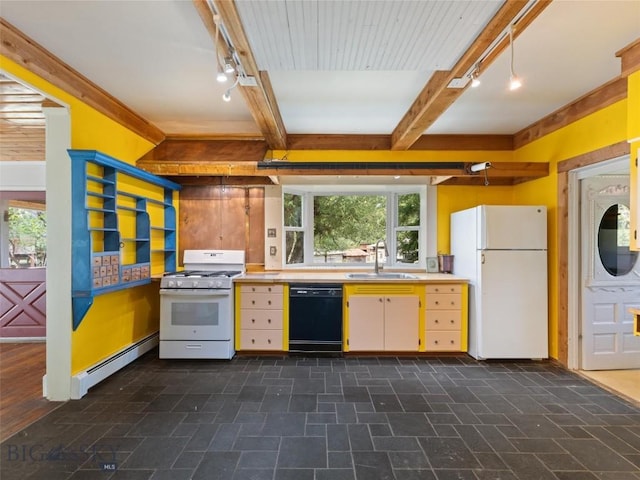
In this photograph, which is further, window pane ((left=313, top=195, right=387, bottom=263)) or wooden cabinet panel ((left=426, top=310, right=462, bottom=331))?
window pane ((left=313, top=195, right=387, bottom=263))

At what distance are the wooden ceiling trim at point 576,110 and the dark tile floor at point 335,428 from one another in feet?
8.16

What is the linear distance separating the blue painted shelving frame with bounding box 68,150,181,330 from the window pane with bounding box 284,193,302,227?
1.53 m

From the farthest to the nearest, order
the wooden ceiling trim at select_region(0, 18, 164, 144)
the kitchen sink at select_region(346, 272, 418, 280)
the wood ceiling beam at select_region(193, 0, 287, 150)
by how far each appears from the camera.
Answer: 1. the kitchen sink at select_region(346, 272, 418, 280)
2. the wooden ceiling trim at select_region(0, 18, 164, 144)
3. the wood ceiling beam at select_region(193, 0, 287, 150)

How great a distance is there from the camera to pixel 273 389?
272 centimetres

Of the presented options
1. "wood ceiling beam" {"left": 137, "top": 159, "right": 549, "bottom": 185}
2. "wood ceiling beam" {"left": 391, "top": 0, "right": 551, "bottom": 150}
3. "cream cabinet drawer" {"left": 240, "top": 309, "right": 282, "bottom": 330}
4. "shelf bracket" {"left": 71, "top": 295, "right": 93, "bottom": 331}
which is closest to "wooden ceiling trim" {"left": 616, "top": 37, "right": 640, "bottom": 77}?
"wood ceiling beam" {"left": 391, "top": 0, "right": 551, "bottom": 150}

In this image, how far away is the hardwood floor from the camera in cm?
224

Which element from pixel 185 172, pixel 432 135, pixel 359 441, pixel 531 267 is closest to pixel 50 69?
pixel 185 172

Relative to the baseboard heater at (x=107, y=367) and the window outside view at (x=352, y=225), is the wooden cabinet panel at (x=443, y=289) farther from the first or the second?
the baseboard heater at (x=107, y=367)

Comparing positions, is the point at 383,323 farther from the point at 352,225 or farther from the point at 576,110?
the point at 576,110

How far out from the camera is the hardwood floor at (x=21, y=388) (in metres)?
2.24

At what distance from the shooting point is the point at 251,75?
6.91 ft

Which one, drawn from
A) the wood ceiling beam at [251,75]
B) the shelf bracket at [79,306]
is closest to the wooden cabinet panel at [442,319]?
the wood ceiling beam at [251,75]

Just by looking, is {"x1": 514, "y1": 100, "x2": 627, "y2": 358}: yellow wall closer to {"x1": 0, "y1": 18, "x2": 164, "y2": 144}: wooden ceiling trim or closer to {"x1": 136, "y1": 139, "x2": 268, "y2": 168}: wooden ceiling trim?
{"x1": 136, "y1": 139, "x2": 268, "y2": 168}: wooden ceiling trim

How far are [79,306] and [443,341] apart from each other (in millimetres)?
3511
